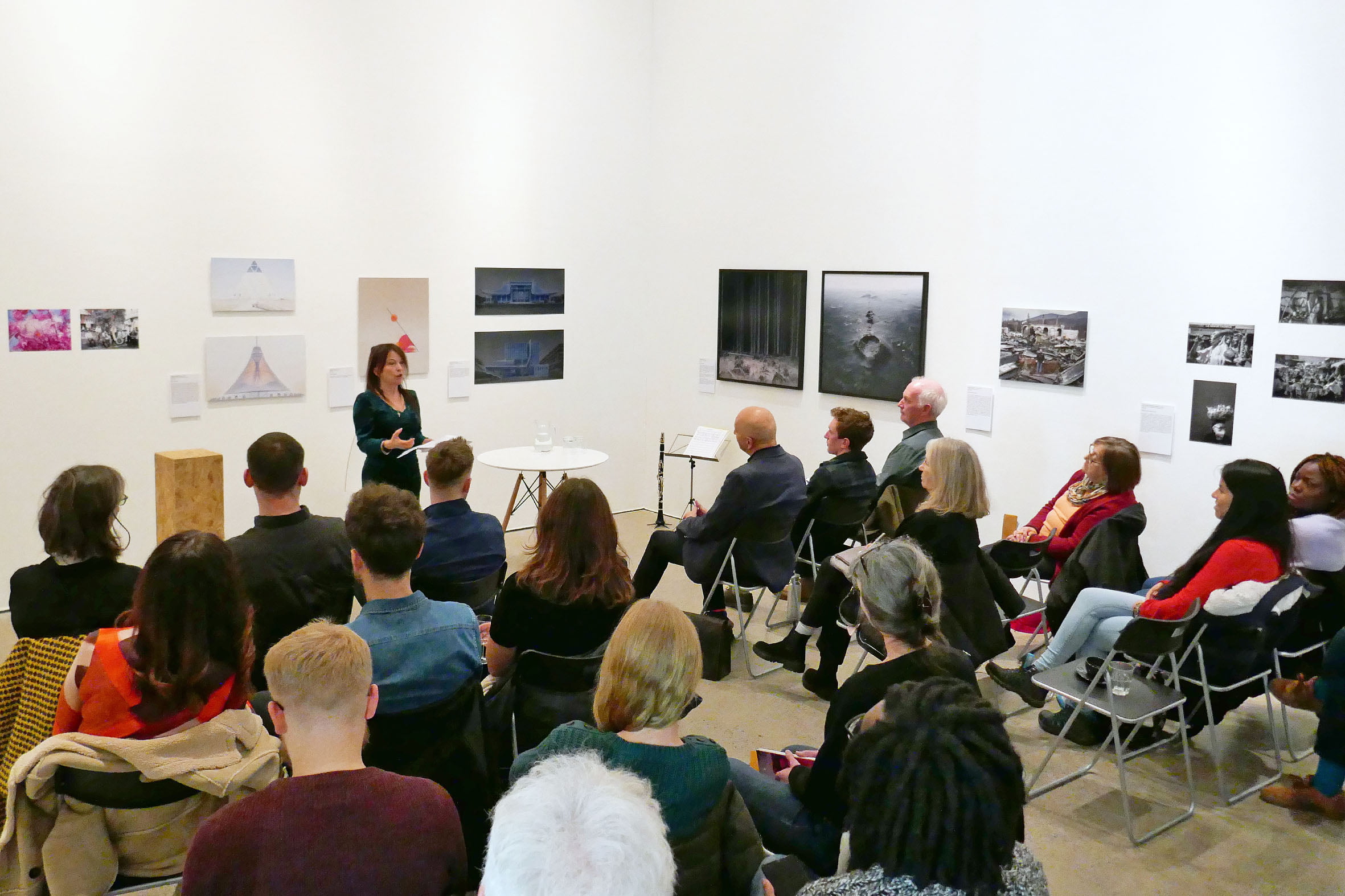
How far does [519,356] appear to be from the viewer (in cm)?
855

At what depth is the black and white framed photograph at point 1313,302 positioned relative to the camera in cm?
553

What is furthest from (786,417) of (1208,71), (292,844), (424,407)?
(292,844)

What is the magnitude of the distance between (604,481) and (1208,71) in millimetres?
5332

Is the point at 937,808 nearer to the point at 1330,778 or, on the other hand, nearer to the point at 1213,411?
the point at 1330,778

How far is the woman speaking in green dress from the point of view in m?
6.52

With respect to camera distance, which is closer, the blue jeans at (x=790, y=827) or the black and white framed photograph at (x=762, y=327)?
the blue jeans at (x=790, y=827)

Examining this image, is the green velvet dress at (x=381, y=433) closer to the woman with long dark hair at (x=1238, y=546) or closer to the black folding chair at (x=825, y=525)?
the black folding chair at (x=825, y=525)

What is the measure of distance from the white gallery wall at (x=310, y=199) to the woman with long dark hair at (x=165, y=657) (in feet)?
14.1

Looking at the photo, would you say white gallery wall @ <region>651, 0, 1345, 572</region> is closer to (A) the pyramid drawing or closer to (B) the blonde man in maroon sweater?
(A) the pyramid drawing

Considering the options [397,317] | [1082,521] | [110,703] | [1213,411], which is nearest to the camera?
[110,703]

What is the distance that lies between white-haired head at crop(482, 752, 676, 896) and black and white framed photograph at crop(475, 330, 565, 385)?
6.85m

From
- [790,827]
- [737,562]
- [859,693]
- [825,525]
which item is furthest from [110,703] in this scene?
[825,525]

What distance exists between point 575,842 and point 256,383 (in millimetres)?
6230

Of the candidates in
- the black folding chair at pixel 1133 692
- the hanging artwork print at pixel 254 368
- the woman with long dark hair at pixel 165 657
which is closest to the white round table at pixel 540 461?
the hanging artwork print at pixel 254 368
